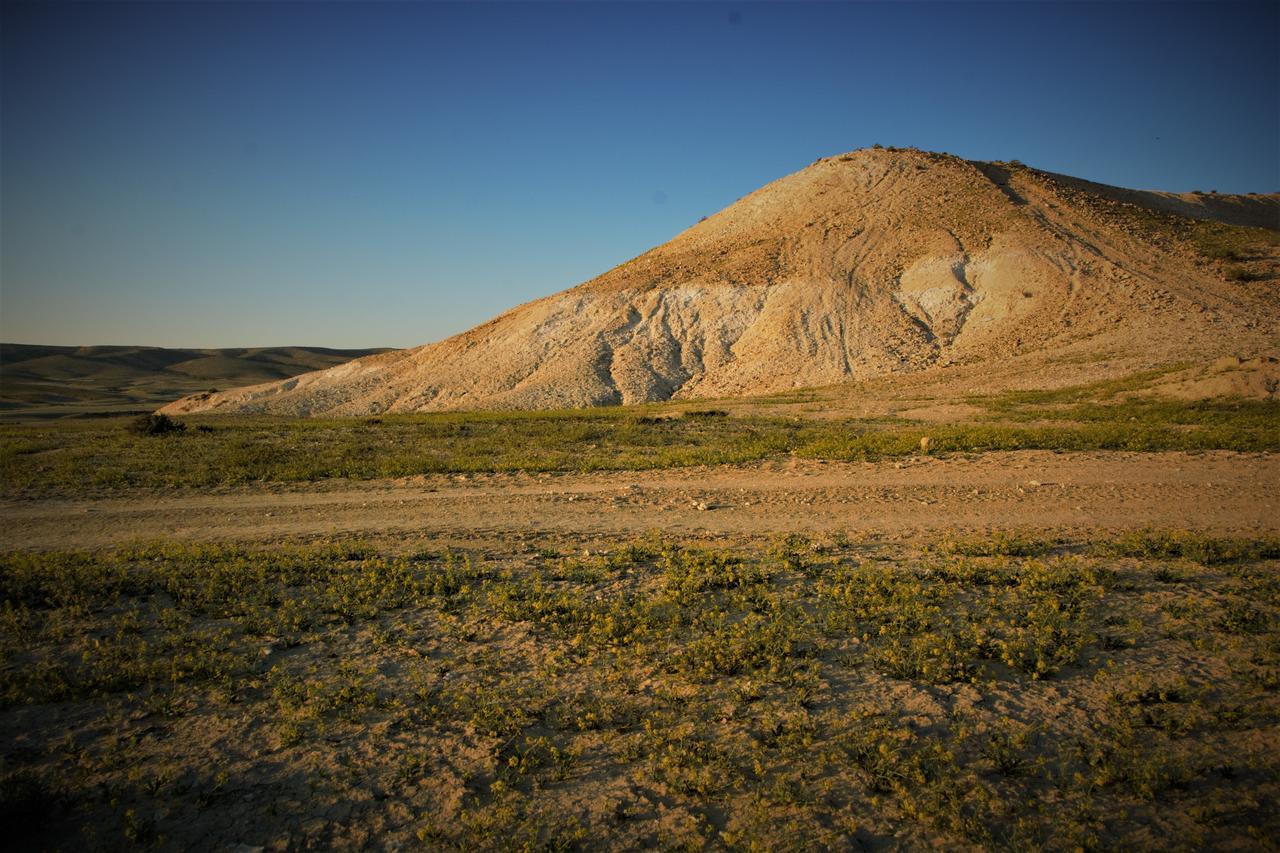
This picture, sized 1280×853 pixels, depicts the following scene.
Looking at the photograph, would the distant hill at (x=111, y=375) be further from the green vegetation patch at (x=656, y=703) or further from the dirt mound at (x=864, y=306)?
the green vegetation patch at (x=656, y=703)

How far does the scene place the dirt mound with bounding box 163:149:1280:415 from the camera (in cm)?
4497

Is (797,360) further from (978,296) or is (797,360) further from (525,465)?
(525,465)

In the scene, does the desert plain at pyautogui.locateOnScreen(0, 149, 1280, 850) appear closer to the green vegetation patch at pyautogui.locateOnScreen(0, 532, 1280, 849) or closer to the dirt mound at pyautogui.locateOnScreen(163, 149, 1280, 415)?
the green vegetation patch at pyautogui.locateOnScreen(0, 532, 1280, 849)

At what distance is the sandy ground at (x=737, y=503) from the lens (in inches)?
454

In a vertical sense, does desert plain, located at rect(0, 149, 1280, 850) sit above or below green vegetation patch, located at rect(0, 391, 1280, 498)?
below

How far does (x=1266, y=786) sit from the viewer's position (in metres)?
4.76

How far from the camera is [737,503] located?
13.3 m

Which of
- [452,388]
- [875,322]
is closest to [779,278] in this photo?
[875,322]

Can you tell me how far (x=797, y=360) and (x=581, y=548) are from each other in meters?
41.1

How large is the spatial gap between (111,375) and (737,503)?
18830cm

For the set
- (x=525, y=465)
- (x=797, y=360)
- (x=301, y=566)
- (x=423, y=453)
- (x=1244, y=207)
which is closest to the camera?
(x=301, y=566)

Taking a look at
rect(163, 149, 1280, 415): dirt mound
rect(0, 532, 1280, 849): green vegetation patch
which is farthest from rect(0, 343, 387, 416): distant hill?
rect(0, 532, 1280, 849): green vegetation patch

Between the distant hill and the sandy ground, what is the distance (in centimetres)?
8134

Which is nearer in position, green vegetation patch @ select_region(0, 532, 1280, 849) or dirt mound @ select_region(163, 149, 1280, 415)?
green vegetation patch @ select_region(0, 532, 1280, 849)
